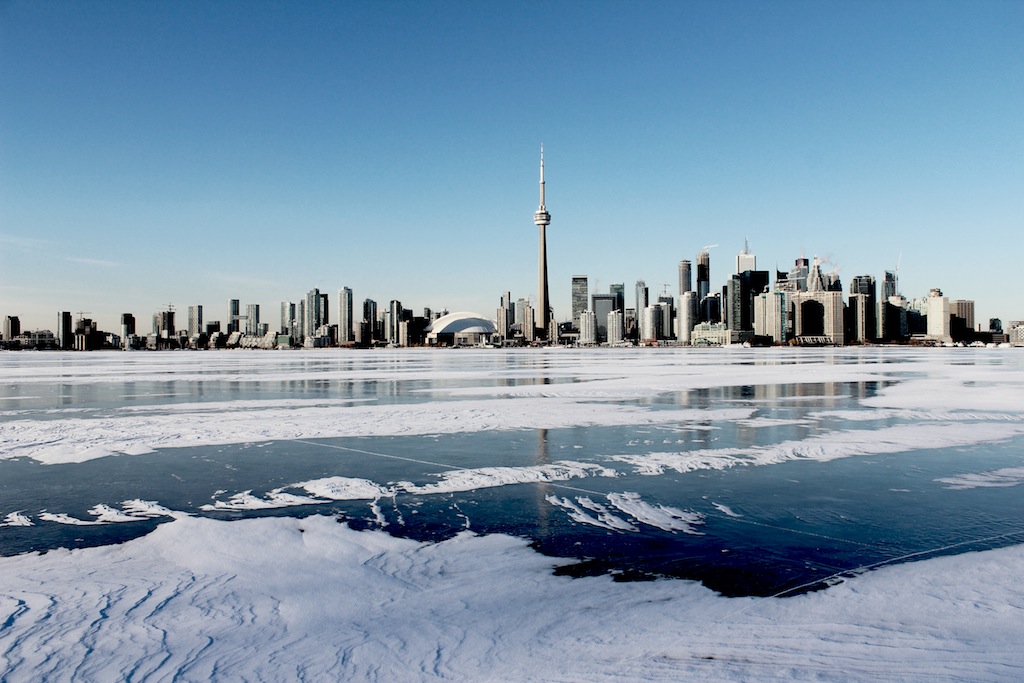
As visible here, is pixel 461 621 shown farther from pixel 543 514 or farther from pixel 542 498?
pixel 542 498

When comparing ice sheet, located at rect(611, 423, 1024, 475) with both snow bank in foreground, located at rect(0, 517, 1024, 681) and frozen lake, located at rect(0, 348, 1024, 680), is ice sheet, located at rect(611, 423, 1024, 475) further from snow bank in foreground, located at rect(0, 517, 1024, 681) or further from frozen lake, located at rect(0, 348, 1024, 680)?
snow bank in foreground, located at rect(0, 517, 1024, 681)

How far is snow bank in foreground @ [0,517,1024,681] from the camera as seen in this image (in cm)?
385

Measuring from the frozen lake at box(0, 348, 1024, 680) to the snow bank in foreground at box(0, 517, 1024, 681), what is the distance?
3 cm

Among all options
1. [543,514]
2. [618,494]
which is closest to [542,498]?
[543,514]

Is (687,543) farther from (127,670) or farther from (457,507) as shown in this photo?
(127,670)

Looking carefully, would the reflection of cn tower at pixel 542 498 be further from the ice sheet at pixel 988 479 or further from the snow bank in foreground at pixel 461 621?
the ice sheet at pixel 988 479

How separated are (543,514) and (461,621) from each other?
8.81ft

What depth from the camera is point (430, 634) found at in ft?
14.1

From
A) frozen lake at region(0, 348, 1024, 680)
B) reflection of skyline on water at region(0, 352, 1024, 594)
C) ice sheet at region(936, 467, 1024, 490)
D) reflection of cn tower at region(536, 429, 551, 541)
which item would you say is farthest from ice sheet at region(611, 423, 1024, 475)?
ice sheet at region(936, 467, 1024, 490)

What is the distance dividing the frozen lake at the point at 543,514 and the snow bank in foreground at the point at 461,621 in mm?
29

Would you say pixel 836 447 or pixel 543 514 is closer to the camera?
pixel 543 514

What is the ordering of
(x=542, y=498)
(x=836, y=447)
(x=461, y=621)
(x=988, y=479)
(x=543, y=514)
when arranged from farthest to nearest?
(x=836, y=447)
(x=988, y=479)
(x=542, y=498)
(x=543, y=514)
(x=461, y=621)

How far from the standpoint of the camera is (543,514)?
7.10 meters

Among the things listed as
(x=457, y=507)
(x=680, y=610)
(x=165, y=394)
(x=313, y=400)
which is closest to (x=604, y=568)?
(x=680, y=610)
